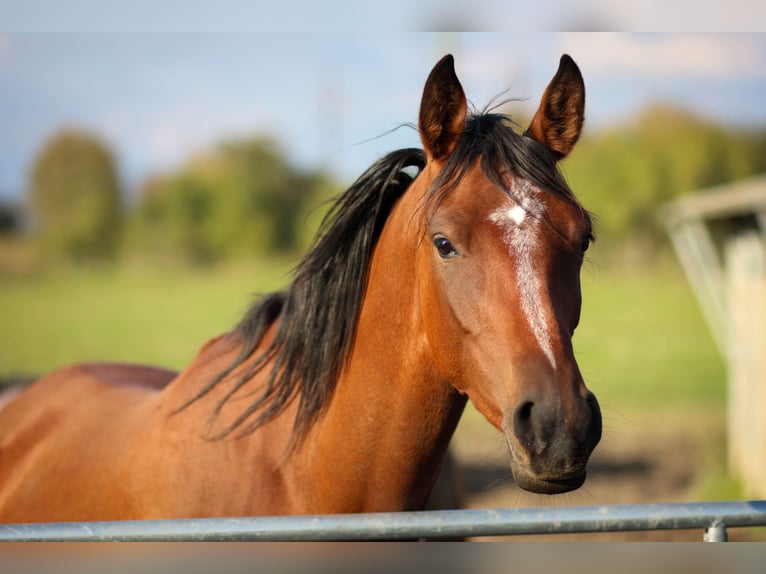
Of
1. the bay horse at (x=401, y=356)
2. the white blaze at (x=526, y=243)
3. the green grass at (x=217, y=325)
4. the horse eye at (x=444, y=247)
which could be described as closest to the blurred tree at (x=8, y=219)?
the green grass at (x=217, y=325)

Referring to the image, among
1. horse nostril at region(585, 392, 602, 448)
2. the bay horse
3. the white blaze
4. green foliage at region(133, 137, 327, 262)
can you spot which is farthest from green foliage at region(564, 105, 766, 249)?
horse nostril at region(585, 392, 602, 448)

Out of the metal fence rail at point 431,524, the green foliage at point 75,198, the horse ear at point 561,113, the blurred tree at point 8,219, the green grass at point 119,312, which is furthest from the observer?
the blurred tree at point 8,219

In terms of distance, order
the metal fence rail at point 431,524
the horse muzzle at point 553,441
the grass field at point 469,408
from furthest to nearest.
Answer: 1. the grass field at point 469,408
2. the horse muzzle at point 553,441
3. the metal fence rail at point 431,524

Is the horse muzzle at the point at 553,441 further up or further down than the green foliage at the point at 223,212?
further up

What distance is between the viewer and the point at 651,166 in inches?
1061

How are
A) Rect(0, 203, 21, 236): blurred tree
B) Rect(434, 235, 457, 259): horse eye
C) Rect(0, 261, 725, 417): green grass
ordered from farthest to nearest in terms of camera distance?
Rect(0, 203, 21, 236): blurred tree → Rect(0, 261, 725, 417): green grass → Rect(434, 235, 457, 259): horse eye

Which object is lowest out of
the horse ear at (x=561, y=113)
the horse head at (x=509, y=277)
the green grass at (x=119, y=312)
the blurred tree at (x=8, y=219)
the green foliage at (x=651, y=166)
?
the green grass at (x=119, y=312)

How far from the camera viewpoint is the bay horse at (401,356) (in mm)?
1773

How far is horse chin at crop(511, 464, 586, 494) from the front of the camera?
1.68 metres

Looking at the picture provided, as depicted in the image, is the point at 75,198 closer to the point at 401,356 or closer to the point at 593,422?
the point at 401,356

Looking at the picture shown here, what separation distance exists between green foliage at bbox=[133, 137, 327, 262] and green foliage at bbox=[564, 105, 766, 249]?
1163 centimetres

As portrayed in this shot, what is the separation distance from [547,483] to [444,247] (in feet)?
2.16

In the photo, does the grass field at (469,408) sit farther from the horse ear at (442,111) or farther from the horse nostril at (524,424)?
the horse nostril at (524,424)

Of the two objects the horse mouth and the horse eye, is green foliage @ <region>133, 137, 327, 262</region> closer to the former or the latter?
the horse eye
